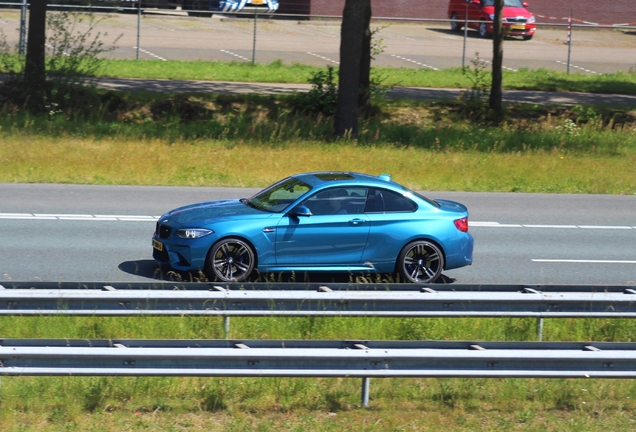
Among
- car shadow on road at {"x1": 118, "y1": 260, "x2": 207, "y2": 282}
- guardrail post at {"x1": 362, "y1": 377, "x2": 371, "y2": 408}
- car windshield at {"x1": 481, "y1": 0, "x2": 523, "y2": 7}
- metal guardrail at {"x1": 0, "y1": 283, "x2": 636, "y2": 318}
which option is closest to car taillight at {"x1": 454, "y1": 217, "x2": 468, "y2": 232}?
metal guardrail at {"x1": 0, "y1": 283, "x2": 636, "y2": 318}

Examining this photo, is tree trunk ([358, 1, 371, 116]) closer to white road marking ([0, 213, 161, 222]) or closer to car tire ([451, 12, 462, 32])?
white road marking ([0, 213, 161, 222])

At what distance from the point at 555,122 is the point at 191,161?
12124 mm

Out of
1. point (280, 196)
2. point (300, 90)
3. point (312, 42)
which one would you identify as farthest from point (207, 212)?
point (312, 42)

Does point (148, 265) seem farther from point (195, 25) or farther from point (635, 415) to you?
point (195, 25)

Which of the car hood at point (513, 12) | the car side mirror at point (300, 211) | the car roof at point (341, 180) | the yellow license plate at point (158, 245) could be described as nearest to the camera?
the car side mirror at point (300, 211)

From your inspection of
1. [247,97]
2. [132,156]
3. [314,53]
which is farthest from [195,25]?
[132,156]

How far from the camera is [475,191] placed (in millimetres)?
18828

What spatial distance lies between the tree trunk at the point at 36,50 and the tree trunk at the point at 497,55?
1251 cm

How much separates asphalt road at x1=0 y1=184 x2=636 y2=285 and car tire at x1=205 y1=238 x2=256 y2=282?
874 millimetres

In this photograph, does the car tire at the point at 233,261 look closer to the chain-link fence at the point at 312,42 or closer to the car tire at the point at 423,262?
the car tire at the point at 423,262

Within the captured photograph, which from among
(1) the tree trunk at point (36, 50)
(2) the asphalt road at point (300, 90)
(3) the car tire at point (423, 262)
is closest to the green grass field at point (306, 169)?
(1) the tree trunk at point (36, 50)

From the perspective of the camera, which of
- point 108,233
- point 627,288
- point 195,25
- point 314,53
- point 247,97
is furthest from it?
point 195,25

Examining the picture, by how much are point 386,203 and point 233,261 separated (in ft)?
6.71

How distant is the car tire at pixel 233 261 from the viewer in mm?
10633
